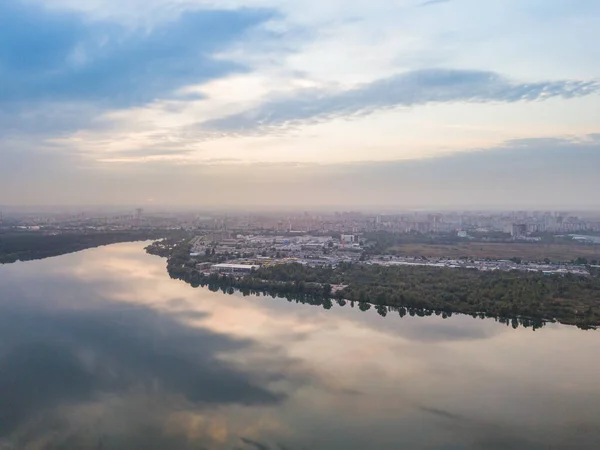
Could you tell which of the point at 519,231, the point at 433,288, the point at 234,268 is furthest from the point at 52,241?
the point at 519,231

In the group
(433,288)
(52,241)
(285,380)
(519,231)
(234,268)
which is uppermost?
(52,241)

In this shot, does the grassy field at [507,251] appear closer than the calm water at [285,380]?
No

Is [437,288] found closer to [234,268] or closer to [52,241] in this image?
[234,268]

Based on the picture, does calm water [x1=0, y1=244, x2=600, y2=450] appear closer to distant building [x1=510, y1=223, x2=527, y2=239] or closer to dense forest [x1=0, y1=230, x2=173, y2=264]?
dense forest [x1=0, y1=230, x2=173, y2=264]

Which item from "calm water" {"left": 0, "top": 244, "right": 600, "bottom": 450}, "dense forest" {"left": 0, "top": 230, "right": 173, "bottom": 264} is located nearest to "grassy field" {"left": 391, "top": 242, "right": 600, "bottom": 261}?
"calm water" {"left": 0, "top": 244, "right": 600, "bottom": 450}

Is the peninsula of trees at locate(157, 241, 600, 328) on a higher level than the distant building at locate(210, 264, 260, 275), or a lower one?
lower

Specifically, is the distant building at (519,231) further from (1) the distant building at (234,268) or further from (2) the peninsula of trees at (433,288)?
(1) the distant building at (234,268)

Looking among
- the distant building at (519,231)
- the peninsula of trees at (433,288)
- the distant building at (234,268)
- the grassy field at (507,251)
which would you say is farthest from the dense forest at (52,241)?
the distant building at (519,231)
